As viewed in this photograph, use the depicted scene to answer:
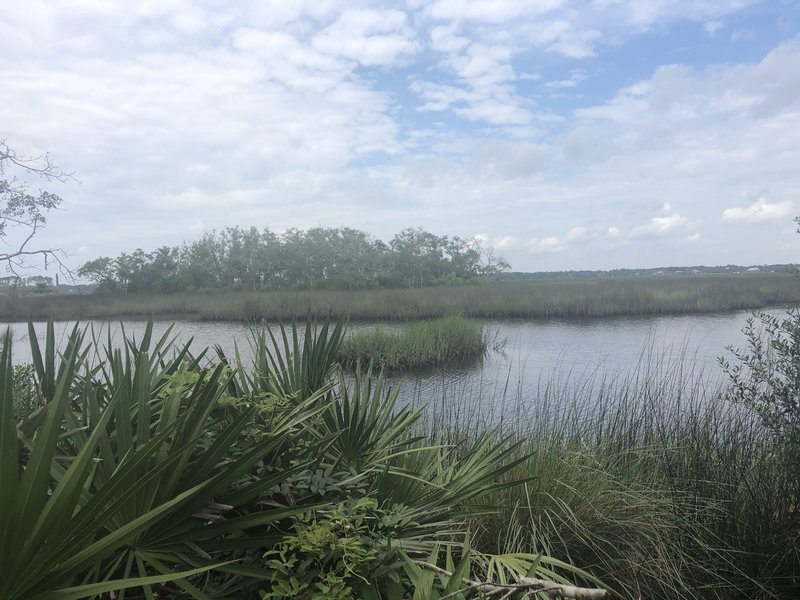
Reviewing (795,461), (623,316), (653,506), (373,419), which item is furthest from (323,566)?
(623,316)

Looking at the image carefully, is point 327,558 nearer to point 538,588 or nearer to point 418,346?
point 538,588

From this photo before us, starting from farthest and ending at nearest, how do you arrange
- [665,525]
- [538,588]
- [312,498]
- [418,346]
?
[418,346], [665,525], [312,498], [538,588]

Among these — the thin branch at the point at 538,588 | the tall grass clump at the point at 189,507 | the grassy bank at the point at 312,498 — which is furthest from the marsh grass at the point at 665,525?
the thin branch at the point at 538,588

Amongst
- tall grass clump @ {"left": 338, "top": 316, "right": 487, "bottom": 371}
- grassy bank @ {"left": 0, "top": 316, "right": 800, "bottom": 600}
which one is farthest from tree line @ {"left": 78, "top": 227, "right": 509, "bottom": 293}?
Result: grassy bank @ {"left": 0, "top": 316, "right": 800, "bottom": 600}

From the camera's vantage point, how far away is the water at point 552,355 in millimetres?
7641

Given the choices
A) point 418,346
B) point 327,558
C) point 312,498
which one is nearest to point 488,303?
point 418,346

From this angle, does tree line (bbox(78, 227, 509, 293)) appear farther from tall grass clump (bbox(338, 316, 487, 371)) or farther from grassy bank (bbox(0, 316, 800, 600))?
grassy bank (bbox(0, 316, 800, 600))

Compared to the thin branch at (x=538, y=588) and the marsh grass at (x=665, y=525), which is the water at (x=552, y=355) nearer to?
the marsh grass at (x=665, y=525)

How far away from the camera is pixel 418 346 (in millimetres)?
13438

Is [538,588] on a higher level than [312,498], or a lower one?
lower

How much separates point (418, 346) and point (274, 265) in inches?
724

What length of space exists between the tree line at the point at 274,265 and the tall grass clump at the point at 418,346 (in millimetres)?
14522

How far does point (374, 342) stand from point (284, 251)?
63.4ft

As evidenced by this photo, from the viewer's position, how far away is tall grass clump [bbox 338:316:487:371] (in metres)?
12.9
